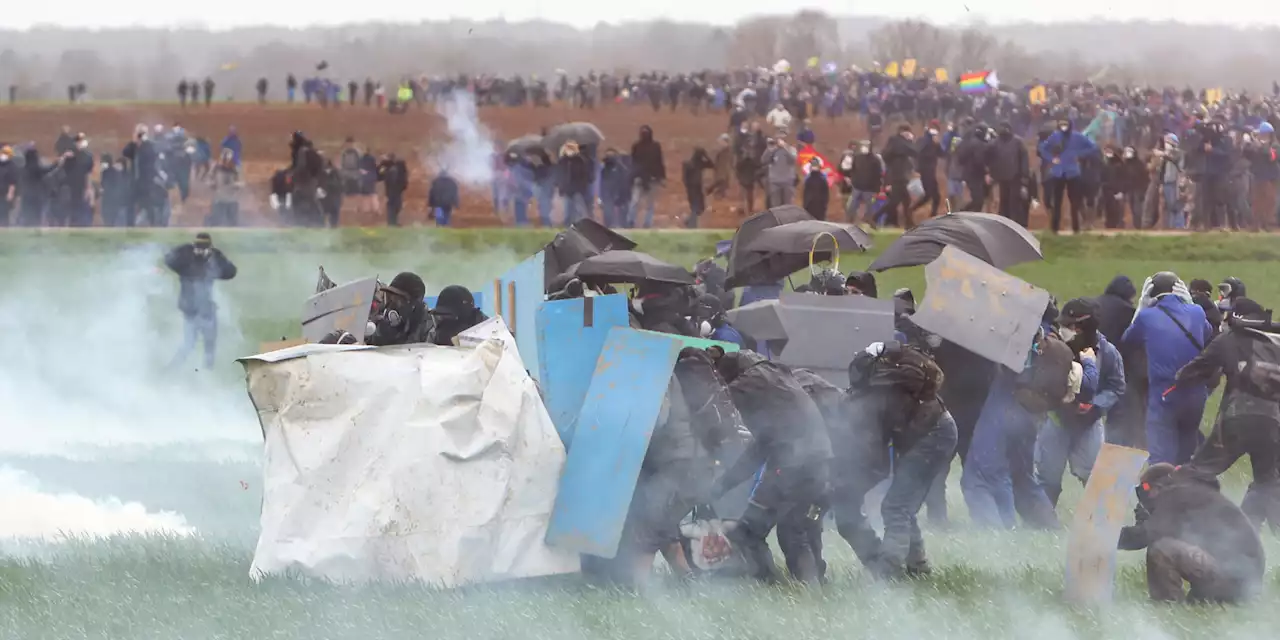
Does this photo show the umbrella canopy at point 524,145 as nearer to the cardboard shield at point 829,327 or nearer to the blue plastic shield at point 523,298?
the blue plastic shield at point 523,298

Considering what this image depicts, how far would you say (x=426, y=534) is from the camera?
833 cm

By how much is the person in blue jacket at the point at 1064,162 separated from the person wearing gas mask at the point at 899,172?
1.89 m

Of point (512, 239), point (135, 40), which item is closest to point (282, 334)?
point (512, 239)

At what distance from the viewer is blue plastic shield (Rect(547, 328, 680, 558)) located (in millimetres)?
8484

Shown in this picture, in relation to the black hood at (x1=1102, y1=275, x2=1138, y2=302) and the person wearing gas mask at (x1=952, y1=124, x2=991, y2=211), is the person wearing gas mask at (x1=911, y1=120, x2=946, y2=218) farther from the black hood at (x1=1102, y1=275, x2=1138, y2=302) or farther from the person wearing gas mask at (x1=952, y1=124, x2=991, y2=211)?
the black hood at (x1=1102, y1=275, x2=1138, y2=302)

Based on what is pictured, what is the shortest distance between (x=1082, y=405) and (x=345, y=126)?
120ft

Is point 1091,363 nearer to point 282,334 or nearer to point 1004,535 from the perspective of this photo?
point 1004,535

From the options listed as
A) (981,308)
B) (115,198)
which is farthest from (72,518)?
(115,198)

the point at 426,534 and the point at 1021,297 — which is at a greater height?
the point at 1021,297

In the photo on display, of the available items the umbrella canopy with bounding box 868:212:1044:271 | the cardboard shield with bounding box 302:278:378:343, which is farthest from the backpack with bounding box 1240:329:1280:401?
the cardboard shield with bounding box 302:278:378:343

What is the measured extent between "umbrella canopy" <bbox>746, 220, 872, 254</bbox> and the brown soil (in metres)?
20.8

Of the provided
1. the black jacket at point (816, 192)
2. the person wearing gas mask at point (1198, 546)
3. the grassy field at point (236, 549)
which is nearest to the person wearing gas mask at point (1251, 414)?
the grassy field at point (236, 549)

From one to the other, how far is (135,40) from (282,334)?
34423mm

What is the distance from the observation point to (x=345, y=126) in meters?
46.2
